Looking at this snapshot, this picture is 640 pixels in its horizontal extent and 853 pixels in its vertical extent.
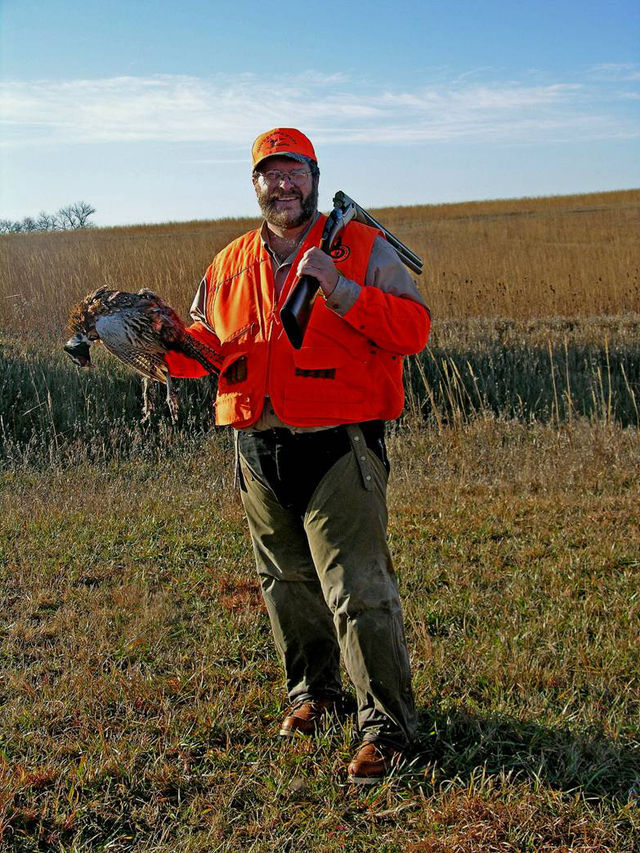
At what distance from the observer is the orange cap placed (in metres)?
3.46

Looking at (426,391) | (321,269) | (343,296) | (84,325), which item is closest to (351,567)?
(343,296)

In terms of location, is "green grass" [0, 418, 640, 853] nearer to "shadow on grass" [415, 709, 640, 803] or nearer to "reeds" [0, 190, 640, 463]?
"shadow on grass" [415, 709, 640, 803]

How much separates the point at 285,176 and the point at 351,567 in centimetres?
154

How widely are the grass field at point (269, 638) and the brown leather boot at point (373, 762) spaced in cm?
6

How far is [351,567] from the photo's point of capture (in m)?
3.36

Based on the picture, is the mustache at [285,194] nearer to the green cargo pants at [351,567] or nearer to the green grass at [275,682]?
the green cargo pants at [351,567]

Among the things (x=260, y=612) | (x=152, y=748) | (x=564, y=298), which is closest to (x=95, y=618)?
(x=260, y=612)

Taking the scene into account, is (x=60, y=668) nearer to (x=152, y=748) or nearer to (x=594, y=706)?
(x=152, y=748)

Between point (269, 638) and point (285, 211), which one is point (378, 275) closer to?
point (285, 211)

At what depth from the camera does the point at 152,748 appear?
363cm

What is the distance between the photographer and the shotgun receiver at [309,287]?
3.22 m

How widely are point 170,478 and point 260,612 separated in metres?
3.13

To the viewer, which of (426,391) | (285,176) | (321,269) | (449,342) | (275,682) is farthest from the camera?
(449,342)

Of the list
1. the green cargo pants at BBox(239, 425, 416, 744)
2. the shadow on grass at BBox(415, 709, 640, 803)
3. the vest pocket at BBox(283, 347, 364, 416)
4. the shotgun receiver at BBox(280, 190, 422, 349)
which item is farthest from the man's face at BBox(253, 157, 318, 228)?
the shadow on grass at BBox(415, 709, 640, 803)
